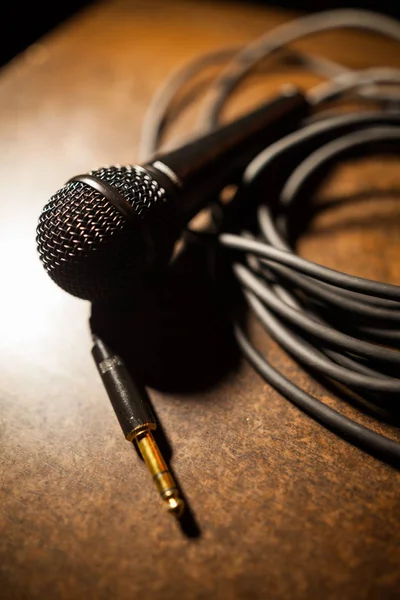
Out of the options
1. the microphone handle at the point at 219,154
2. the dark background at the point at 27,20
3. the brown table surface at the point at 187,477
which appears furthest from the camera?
the dark background at the point at 27,20

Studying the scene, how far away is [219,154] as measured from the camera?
654 millimetres

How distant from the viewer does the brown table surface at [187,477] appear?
0.43 meters

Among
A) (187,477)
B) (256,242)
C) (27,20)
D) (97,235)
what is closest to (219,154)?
(256,242)

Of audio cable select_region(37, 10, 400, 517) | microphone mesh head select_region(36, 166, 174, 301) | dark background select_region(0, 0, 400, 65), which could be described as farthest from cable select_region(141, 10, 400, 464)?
dark background select_region(0, 0, 400, 65)

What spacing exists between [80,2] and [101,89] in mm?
611

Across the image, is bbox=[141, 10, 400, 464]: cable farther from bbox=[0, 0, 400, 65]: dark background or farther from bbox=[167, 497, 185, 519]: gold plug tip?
bbox=[0, 0, 400, 65]: dark background

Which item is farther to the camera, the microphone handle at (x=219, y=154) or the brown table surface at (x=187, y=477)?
the microphone handle at (x=219, y=154)

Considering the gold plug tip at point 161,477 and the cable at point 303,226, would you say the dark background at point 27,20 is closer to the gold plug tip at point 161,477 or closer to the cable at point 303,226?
the cable at point 303,226

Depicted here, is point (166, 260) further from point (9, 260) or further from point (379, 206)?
point (379, 206)

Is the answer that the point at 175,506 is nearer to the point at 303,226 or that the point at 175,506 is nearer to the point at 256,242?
the point at 256,242

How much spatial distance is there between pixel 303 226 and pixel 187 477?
43 cm

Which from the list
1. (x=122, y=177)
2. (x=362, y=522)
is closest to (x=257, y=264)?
(x=122, y=177)

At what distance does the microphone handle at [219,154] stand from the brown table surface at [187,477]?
0.16 meters

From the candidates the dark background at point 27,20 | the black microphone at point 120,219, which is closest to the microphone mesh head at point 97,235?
the black microphone at point 120,219
